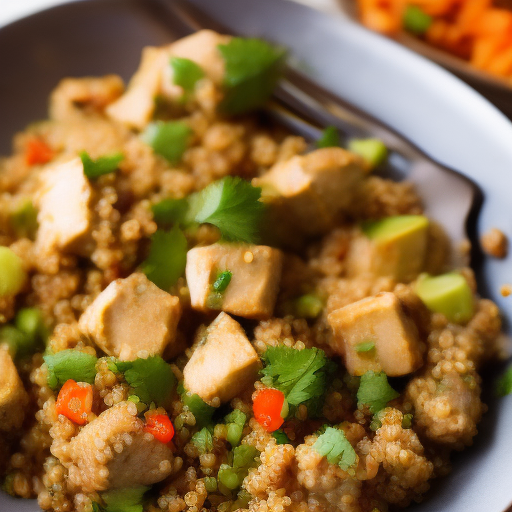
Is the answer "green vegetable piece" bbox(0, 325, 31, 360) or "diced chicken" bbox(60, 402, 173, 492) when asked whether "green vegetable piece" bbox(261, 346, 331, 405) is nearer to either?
"diced chicken" bbox(60, 402, 173, 492)

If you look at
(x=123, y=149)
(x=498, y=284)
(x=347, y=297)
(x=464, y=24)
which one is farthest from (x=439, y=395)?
(x=464, y=24)

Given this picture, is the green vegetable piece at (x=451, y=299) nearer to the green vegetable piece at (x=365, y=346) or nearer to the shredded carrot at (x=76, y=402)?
the green vegetable piece at (x=365, y=346)

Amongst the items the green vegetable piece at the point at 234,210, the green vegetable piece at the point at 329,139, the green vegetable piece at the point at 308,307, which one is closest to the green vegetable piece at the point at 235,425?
the green vegetable piece at the point at 308,307

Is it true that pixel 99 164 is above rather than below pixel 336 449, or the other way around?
above

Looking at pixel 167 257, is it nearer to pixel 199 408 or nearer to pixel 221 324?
pixel 221 324

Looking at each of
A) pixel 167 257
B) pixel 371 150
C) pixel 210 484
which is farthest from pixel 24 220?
pixel 371 150

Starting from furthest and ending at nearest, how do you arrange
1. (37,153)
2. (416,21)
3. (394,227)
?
(416,21) < (37,153) < (394,227)

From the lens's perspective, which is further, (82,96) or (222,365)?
(82,96)

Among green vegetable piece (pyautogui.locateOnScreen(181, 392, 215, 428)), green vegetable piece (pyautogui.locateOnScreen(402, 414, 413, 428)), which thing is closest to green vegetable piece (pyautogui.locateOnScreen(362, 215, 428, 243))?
green vegetable piece (pyautogui.locateOnScreen(402, 414, 413, 428))
